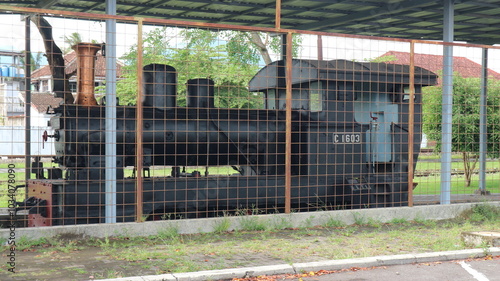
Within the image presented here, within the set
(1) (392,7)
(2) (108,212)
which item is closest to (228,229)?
(2) (108,212)

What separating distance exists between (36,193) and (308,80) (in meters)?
5.07

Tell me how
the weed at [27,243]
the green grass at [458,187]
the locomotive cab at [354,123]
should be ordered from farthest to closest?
the green grass at [458,187] → the locomotive cab at [354,123] → the weed at [27,243]

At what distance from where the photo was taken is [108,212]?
827 cm

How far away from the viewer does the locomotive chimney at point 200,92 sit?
9.82 metres

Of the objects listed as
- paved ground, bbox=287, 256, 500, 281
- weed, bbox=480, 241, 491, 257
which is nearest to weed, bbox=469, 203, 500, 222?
weed, bbox=480, 241, 491, 257

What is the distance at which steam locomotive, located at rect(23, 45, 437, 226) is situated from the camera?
8867mm

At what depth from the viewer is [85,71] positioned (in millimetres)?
8812

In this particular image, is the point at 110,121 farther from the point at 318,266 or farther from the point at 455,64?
the point at 455,64

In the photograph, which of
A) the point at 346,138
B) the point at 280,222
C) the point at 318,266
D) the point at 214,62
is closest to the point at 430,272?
the point at 318,266

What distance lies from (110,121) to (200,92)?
2101mm

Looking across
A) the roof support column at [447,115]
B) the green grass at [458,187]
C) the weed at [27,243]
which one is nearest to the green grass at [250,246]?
the weed at [27,243]

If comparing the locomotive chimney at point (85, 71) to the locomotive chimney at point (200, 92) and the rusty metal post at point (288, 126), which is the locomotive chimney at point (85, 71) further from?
the rusty metal post at point (288, 126)

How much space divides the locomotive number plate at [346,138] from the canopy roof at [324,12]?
2713 millimetres

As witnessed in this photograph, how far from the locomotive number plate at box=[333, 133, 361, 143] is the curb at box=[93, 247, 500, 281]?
11.8ft
